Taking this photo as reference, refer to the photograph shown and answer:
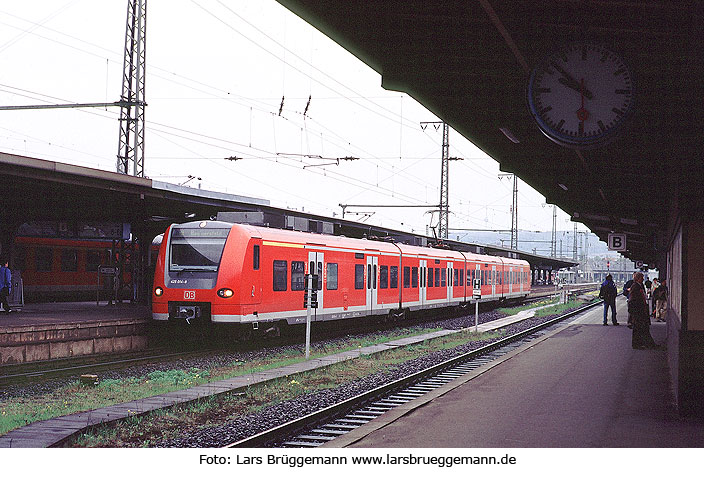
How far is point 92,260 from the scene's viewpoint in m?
31.5

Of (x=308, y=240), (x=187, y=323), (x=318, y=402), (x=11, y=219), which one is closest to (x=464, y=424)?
(x=318, y=402)

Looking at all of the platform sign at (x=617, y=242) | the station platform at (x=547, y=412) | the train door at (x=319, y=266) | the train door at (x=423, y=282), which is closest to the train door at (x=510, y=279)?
the train door at (x=423, y=282)

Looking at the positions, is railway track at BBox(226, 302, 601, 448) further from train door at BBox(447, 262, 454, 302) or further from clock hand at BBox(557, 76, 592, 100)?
train door at BBox(447, 262, 454, 302)

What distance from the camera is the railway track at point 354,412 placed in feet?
28.4

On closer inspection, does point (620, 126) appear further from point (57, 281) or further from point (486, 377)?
point (57, 281)

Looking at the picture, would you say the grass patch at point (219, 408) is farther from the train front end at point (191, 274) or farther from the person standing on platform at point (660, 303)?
the person standing on platform at point (660, 303)

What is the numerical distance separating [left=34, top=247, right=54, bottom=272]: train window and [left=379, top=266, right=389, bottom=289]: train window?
43.0 feet

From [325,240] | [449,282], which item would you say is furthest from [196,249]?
[449,282]

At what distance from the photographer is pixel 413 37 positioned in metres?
7.65

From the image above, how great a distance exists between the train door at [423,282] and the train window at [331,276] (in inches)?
312

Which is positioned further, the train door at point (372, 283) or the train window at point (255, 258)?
the train door at point (372, 283)

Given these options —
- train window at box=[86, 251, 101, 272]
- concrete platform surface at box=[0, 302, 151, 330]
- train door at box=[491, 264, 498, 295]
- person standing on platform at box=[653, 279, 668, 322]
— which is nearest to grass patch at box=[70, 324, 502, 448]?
concrete platform surface at box=[0, 302, 151, 330]

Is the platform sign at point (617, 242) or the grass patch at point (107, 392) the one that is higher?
the platform sign at point (617, 242)

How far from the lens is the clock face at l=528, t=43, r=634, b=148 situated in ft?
20.8
